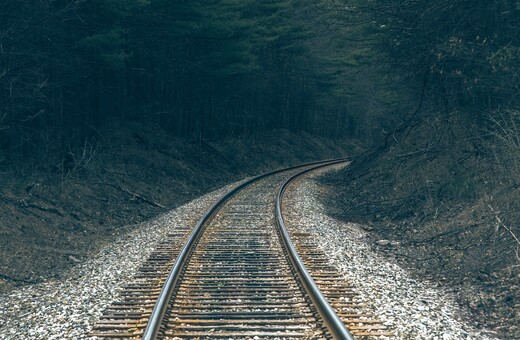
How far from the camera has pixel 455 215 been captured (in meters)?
13.2

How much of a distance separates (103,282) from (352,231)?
287 inches

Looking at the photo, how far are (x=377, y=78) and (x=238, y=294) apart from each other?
24.8 m

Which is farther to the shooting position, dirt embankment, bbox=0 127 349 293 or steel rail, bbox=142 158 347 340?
dirt embankment, bbox=0 127 349 293

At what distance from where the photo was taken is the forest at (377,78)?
39.0 ft

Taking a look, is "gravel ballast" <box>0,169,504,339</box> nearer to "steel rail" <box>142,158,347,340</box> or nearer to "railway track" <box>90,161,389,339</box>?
"railway track" <box>90,161,389,339</box>

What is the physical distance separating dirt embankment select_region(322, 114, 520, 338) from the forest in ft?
0.14

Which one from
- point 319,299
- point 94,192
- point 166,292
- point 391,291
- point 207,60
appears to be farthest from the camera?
point 207,60

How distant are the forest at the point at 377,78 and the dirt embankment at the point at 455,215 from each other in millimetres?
43

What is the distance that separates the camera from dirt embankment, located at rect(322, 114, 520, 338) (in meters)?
8.86

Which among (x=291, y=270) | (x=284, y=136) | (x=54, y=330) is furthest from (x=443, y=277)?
(x=284, y=136)

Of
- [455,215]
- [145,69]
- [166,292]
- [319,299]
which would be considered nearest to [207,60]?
[145,69]

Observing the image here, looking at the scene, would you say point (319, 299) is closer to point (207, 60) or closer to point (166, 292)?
point (166, 292)

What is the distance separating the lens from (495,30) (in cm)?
1351

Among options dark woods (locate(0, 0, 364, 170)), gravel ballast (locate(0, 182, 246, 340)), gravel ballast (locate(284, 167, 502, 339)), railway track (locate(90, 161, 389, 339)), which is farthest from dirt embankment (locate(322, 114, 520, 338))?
dark woods (locate(0, 0, 364, 170))
